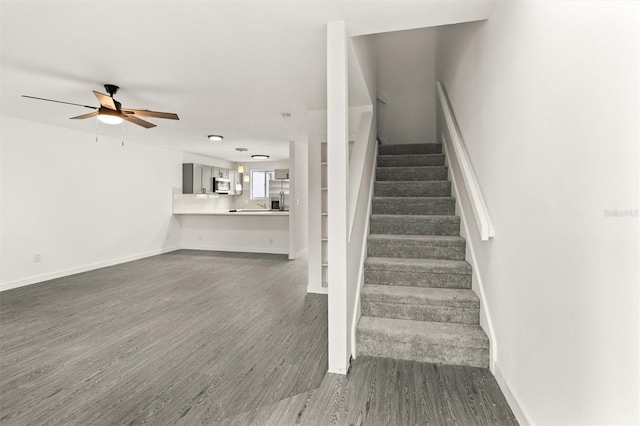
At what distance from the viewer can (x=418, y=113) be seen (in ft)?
16.9

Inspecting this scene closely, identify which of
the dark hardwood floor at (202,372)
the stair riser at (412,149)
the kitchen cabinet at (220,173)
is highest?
the kitchen cabinet at (220,173)

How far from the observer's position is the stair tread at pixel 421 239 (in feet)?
9.05

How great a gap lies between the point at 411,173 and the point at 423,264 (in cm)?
147

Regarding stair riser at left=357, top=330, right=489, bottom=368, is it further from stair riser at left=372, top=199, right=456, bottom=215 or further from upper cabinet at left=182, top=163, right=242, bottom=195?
upper cabinet at left=182, top=163, right=242, bottom=195

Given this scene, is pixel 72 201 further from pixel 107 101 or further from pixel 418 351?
pixel 418 351

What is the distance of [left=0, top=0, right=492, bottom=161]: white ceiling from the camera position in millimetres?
1947

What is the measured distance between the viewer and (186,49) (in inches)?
97.7

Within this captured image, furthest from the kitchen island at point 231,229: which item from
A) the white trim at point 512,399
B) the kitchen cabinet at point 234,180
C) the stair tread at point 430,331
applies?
the white trim at point 512,399

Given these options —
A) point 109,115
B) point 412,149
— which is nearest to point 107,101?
point 109,115

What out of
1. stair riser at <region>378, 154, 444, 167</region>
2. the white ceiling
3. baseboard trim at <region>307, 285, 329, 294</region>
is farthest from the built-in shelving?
stair riser at <region>378, 154, 444, 167</region>

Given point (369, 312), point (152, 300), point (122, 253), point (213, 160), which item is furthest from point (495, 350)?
point (213, 160)

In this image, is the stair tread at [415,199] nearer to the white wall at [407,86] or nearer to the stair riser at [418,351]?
the stair riser at [418,351]

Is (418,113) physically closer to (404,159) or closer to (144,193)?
(404,159)

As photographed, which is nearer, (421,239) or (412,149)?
(421,239)
